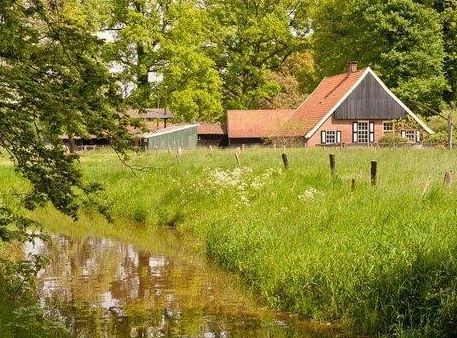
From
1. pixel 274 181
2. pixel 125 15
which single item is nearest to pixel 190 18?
pixel 125 15

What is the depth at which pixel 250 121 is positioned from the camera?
5550 cm

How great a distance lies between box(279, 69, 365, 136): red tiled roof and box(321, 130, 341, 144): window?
1.25m

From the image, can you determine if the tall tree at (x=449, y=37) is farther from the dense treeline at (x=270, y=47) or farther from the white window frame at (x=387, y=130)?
the white window frame at (x=387, y=130)

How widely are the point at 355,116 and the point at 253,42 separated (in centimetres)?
1641

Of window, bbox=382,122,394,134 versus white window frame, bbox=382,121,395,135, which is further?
window, bbox=382,122,394,134

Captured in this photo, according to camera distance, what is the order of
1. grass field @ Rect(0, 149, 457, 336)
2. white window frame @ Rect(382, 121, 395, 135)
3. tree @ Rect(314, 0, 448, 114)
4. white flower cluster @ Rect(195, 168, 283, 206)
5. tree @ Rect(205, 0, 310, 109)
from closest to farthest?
grass field @ Rect(0, 149, 457, 336) → white flower cluster @ Rect(195, 168, 283, 206) → tree @ Rect(314, 0, 448, 114) → white window frame @ Rect(382, 121, 395, 135) → tree @ Rect(205, 0, 310, 109)

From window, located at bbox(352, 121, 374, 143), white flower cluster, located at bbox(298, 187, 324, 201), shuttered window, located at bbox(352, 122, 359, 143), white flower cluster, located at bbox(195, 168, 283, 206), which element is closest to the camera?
white flower cluster, located at bbox(298, 187, 324, 201)

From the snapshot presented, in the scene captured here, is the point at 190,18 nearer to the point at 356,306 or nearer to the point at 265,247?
the point at 265,247

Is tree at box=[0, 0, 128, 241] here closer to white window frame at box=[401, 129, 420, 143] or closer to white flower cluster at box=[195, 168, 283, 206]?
white flower cluster at box=[195, 168, 283, 206]

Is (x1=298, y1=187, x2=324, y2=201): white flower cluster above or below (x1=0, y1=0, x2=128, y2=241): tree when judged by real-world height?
below

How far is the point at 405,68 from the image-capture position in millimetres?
45781

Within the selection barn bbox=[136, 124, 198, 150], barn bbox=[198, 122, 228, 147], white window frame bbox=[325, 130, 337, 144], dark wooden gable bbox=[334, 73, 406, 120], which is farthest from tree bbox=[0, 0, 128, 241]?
barn bbox=[198, 122, 228, 147]

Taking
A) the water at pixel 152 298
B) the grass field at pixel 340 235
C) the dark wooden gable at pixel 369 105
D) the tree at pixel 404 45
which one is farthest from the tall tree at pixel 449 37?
the water at pixel 152 298

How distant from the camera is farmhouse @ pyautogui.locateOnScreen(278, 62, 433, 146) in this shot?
4397cm
